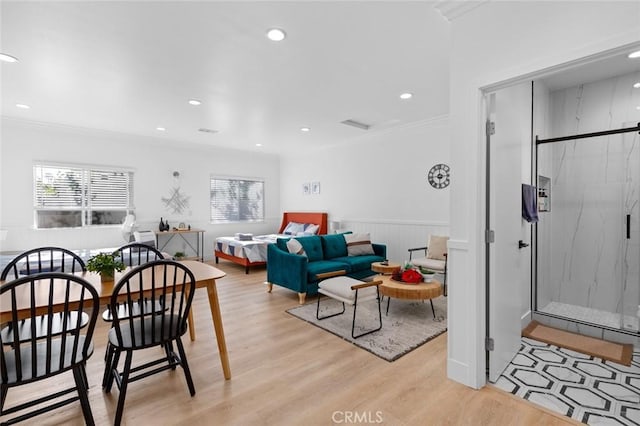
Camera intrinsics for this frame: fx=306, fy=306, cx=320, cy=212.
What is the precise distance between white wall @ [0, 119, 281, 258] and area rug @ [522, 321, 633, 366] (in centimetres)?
638

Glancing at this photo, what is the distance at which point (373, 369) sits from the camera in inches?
96.8

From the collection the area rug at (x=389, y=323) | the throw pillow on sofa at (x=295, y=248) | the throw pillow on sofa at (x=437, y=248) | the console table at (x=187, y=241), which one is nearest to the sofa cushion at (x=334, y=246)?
the throw pillow on sofa at (x=295, y=248)

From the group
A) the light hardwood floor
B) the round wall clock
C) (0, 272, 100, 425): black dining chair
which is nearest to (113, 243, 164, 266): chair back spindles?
(0, 272, 100, 425): black dining chair

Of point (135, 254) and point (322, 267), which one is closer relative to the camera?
point (322, 267)

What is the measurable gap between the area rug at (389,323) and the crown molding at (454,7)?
2699 mm

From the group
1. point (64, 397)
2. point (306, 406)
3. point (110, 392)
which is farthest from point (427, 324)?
point (64, 397)

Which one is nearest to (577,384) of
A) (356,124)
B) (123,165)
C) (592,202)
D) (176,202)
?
(592,202)

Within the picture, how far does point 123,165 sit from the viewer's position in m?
6.10

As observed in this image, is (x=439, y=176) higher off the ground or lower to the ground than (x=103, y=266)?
higher

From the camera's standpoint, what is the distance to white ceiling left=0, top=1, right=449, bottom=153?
2266 millimetres

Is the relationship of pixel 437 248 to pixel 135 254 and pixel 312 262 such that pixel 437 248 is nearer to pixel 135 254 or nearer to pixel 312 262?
pixel 312 262

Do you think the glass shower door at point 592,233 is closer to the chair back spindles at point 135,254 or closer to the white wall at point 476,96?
the white wall at point 476,96

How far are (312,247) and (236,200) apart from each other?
3.86 metres

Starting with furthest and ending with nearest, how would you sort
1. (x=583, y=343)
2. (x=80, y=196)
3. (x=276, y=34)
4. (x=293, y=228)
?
(x=293, y=228) < (x=80, y=196) < (x=583, y=343) < (x=276, y=34)
